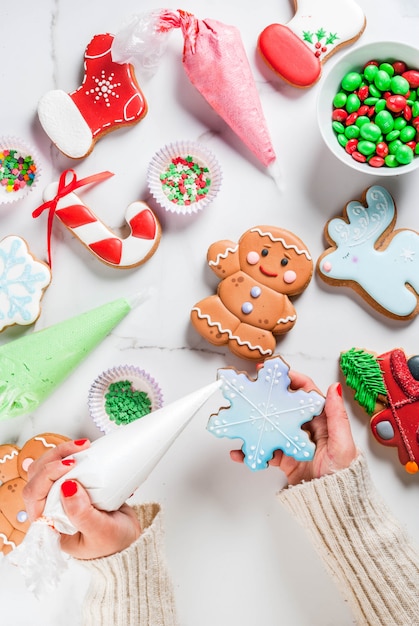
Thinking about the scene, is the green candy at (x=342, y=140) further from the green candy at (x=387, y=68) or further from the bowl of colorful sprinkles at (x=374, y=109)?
the green candy at (x=387, y=68)

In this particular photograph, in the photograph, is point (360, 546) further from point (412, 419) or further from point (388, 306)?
point (388, 306)

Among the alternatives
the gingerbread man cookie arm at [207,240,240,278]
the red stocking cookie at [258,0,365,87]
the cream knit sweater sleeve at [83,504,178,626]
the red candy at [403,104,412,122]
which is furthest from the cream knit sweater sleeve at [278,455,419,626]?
the red stocking cookie at [258,0,365,87]

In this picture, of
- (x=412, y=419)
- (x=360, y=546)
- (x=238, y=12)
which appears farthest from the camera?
(x=238, y=12)

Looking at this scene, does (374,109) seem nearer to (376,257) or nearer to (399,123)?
(399,123)

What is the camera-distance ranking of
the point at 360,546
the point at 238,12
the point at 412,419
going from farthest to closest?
the point at 238,12, the point at 412,419, the point at 360,546

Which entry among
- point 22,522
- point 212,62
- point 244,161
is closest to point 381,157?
point 244,161

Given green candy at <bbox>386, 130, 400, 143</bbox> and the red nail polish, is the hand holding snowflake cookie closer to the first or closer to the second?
the red nail polish
